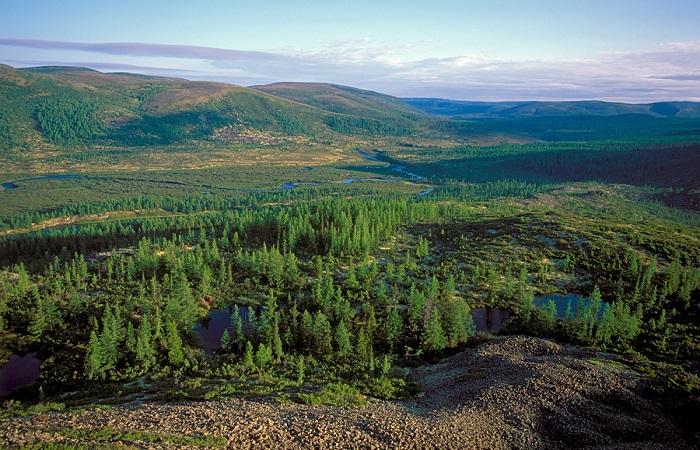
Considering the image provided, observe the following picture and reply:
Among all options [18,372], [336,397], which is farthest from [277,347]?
[18,372]

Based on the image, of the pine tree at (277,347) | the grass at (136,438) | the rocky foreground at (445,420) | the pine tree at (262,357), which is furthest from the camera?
the pine tree at (277,347)

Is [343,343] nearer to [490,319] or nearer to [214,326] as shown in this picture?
[214,326]

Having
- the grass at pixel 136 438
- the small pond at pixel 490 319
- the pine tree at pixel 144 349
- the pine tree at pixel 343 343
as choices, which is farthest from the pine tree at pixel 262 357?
the small pond at pixel 490 319

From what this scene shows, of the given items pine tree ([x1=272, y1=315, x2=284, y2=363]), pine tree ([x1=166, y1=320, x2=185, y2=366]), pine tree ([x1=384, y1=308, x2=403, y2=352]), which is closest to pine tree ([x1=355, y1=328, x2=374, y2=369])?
pine tree ([x1=384, y1=308, x2=403, y2=352])

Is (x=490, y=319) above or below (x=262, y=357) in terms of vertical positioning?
below

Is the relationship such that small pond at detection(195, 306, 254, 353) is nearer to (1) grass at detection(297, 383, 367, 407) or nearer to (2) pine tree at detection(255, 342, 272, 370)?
(2) pine tree at detection(255, 342, 272, 370)

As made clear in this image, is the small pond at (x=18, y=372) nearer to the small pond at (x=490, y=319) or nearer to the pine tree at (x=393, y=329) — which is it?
the pine tree at (x=393, y=329)

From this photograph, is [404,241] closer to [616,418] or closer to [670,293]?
[670,293]
